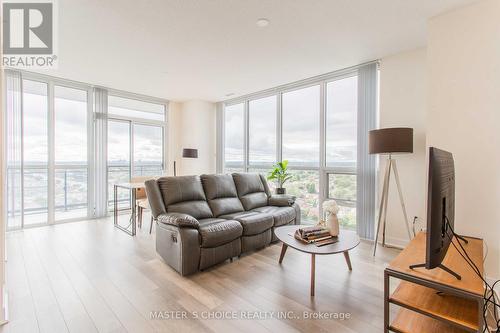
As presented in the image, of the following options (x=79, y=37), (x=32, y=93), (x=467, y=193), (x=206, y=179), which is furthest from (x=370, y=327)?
(x=32, y=93)

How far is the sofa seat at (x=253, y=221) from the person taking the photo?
117 inches

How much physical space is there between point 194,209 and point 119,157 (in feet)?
10.4

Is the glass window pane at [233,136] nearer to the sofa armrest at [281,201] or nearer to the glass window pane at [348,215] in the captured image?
the sofa armrest at [281,201]

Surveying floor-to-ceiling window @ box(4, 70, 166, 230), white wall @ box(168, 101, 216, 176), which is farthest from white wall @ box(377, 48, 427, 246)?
floor-to-ceiling window @ box(4, 70, 166, 230)

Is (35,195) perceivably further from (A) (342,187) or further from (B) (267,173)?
(A) (342,187)

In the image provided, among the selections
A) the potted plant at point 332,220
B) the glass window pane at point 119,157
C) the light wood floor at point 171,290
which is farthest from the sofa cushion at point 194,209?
the glass window pane at point 119,157

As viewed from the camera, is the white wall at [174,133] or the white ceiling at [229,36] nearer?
the white ceiling at [229,36]

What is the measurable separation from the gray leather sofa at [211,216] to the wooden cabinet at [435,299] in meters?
1.71

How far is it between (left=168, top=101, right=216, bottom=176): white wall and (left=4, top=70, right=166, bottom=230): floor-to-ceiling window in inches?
28.6

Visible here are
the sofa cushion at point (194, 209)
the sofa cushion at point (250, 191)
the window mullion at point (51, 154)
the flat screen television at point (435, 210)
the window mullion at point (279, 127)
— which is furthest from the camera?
the window mullion at point (279, 127)

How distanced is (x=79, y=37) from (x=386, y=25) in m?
3.53

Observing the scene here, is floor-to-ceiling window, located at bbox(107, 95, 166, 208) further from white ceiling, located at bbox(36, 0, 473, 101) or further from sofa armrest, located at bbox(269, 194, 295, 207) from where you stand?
sofa armrest, located at bbox(269, 194, 295, 207)

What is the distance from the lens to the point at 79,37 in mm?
2887

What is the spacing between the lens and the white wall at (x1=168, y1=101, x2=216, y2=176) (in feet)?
19.7
